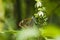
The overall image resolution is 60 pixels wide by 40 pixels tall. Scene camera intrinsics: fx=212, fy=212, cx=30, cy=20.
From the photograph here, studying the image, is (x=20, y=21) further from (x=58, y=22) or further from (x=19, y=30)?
(x=58, y=22)

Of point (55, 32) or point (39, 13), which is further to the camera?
point (55, 32)

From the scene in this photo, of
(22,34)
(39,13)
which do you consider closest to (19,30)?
(22,34)

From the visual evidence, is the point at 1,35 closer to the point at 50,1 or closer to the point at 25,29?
the point at 25,29

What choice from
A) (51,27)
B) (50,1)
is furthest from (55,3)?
(51,27)

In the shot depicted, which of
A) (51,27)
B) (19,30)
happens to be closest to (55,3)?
(51,27)

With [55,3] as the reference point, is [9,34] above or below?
below

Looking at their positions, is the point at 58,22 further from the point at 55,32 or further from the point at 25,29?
the point at 25,29

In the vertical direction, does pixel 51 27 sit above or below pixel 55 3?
below

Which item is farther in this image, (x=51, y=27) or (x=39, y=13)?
(x=51, y=27)
